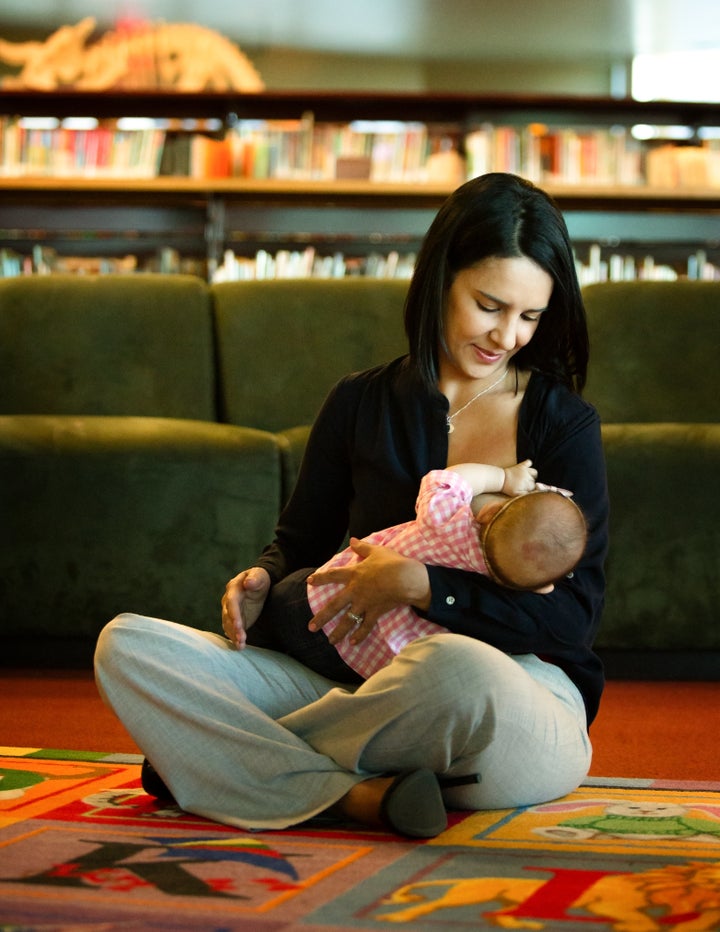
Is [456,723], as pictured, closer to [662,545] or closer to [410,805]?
[410,805]

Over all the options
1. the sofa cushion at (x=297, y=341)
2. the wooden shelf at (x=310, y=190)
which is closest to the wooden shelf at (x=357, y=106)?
the wooden shelf at (x=310, y=190)

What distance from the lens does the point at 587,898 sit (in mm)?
1137

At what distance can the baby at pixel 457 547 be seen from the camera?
4.73 ft

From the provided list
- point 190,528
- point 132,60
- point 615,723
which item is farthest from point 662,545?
point 132,60

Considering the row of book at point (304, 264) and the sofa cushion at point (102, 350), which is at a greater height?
the row of book at point (304, 264)

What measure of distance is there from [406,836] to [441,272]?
74cm

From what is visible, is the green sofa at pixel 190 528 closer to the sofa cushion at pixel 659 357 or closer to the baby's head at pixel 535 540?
the sofa cushion at pixel 659 357

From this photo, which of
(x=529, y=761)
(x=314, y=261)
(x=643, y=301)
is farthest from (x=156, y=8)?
(x=529, y=761)

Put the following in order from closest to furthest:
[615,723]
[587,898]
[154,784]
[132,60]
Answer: [587,898]
[154,784]
[615,723]
[132,60]

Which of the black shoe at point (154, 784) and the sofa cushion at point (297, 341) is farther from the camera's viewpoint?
the sofa cushion at point (297, 341)

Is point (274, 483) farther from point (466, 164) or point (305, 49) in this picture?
point (305, 49)

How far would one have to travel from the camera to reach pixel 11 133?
5.80 metres

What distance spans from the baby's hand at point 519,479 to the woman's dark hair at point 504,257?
19 centimetres

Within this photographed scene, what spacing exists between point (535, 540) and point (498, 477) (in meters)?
0.17
